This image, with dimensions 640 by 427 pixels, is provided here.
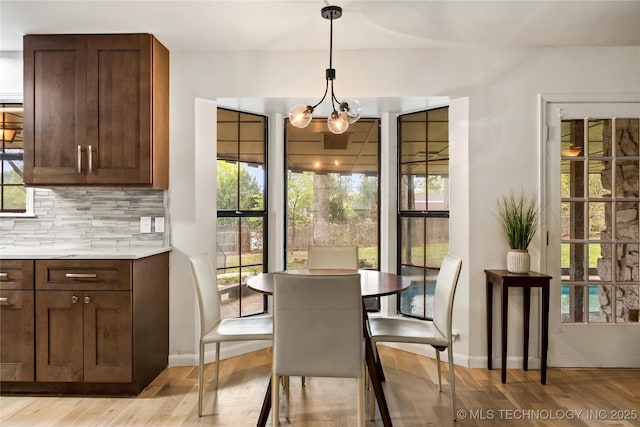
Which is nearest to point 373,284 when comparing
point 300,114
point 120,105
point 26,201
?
point 300,114

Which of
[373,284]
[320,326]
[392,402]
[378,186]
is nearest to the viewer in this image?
[320,326]

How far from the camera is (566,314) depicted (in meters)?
3.36

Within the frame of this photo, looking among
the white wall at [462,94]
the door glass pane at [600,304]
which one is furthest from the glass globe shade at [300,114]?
the door glass pane at [600,304]

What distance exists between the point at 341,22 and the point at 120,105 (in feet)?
5.46

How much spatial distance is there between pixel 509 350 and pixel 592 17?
2428mm

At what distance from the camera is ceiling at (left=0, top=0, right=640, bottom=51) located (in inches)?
107

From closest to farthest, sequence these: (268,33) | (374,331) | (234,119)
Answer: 1. (374,331)
2. (268,33)
3. (234,119)

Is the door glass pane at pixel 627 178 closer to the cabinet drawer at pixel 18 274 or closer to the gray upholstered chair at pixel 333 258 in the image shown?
the gray upholstered chair at pixel 333 258

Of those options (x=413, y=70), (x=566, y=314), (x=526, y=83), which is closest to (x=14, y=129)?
(x=413, y=70)

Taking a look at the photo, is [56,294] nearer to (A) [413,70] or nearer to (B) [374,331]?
(B) [374,331]

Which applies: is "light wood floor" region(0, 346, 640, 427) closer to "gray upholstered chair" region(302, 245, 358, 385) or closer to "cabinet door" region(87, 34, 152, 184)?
"gray upholstered chair" region(302, 245, 358, 385)

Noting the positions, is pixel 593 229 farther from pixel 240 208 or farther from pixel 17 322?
pixel 17 322

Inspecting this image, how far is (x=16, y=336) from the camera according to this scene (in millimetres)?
2797

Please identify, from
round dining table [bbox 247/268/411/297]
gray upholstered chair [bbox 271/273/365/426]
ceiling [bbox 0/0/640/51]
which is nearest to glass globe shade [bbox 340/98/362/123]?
ceiling [bbox 0/0/640/51]
